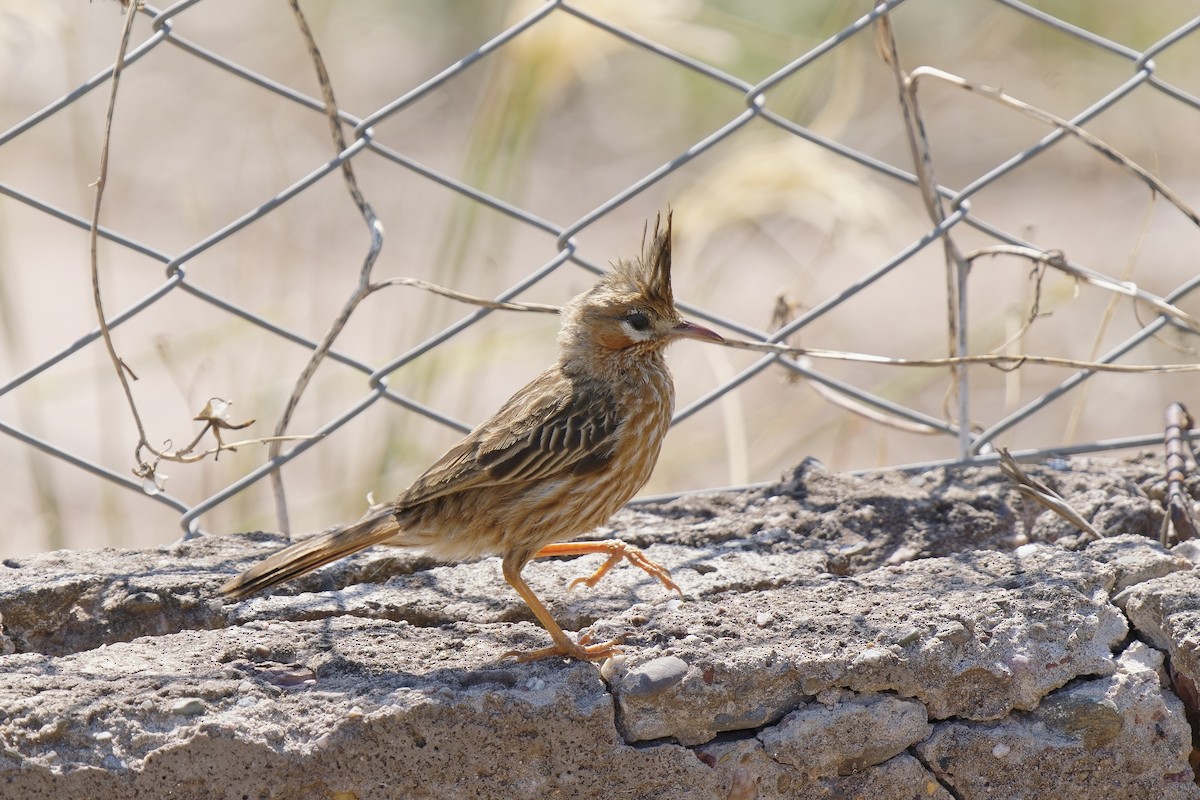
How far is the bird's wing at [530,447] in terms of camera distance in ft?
10.8

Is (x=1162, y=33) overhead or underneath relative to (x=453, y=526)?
overhead

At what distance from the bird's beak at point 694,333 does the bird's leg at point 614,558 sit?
54cm

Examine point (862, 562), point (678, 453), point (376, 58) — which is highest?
point (376, 58)

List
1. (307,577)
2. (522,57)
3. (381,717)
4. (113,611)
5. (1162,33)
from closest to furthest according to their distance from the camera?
(381,717)
(113,611)
(307,577)
(522,57)
(1162,33)

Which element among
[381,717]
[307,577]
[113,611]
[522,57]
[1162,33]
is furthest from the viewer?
[1162,33]

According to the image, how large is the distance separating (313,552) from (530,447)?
0.55 meters

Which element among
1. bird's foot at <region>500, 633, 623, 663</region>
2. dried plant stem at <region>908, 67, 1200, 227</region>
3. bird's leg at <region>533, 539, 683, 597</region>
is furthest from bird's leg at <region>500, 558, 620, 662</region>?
dried plant stem at <region>908, 67, 1200, 227</region>

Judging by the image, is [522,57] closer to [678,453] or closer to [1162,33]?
[678,453]

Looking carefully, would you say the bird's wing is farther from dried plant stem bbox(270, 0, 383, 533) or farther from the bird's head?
dried plant stem bbox(270, 0, 383, 533)

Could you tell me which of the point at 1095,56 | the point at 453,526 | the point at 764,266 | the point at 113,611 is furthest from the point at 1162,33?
the point at 113,611

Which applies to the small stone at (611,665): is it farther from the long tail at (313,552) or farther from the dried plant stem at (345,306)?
the dried plant stem at (345,306)

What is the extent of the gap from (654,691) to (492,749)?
335 millimetres

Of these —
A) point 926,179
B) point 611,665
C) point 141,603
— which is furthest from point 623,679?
point 926,179

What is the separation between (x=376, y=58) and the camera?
30.3 feet
